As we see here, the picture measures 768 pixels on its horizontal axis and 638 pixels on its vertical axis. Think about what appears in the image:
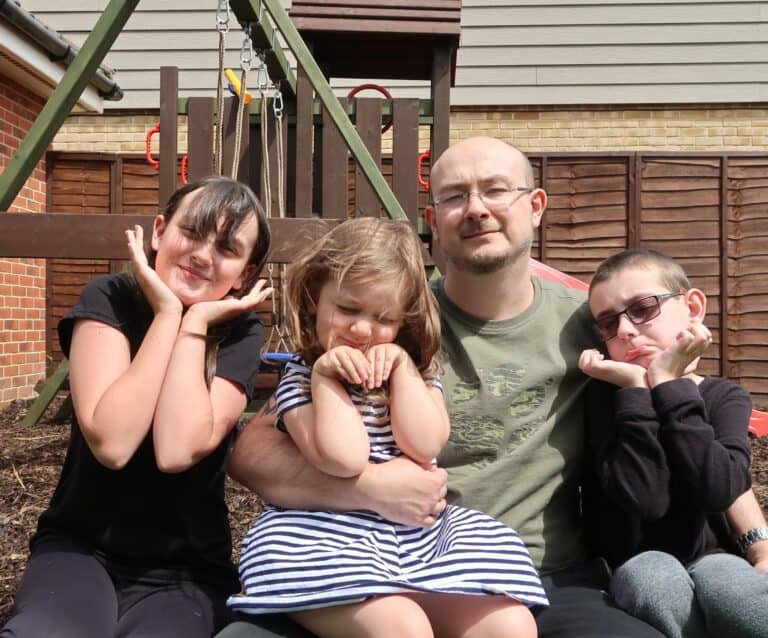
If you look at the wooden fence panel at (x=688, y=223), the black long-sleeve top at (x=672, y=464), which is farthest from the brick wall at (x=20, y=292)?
the black long-sleeve top at (x=672, y=464)

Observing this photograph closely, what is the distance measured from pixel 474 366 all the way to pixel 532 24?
7544 mm

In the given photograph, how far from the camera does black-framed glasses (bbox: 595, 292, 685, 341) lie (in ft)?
6.27

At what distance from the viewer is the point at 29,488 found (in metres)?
4.17

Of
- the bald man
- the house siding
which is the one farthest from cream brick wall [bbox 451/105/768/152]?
the bald man

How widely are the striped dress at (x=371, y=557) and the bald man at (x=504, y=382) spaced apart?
7.2 inches

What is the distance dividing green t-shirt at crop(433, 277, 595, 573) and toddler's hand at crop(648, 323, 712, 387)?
0.25 meters

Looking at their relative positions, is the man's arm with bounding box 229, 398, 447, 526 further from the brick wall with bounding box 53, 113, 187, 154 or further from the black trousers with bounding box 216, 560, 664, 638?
the brick wall with bounding box 53, 113, 187, 154

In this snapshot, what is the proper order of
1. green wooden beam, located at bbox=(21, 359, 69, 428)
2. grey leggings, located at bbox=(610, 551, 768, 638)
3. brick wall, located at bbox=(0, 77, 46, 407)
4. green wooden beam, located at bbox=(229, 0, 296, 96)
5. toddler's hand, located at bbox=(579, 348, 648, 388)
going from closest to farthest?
grey leggings, located at bbox=(610, 551, 768, 638)
toddler's hand, located at bbox=(579, 348, 648, 388)
green wooden beam, located at bbox=(229, 0, 296, 96)
green wooden beam, located at bbox=(21, 359, 69, 428)
brick wall, located at bbox=(0, 77, 46, 407)

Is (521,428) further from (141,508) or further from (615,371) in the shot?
(141,508)

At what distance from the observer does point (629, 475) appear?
178cm

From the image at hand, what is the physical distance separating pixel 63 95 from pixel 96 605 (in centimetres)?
297

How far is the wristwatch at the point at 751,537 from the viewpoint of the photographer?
185 centimetres

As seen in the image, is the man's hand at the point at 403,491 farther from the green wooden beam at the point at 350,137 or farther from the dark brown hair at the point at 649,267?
the green wooden beam at the point at 350,137

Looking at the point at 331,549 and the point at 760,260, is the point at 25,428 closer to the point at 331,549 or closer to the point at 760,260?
the point at 331,549
